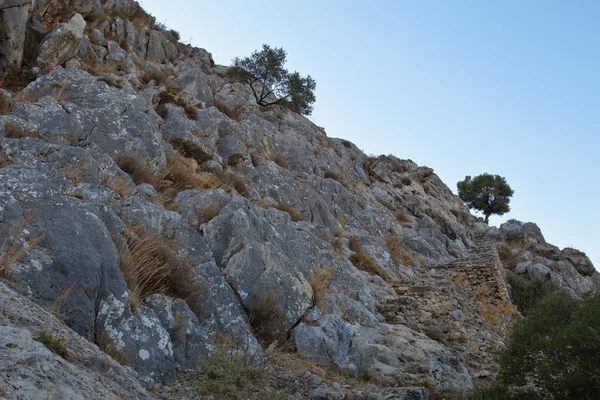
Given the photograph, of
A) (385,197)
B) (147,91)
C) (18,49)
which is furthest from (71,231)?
(385,197)

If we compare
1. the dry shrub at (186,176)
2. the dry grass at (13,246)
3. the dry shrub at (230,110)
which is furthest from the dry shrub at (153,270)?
the dry shrub at (230,110)

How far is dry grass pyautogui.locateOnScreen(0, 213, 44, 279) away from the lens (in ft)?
13.1

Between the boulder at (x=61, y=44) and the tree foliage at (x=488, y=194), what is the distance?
1318 inches

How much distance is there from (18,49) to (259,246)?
6910 mm

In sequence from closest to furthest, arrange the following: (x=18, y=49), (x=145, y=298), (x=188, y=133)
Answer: (x=145, y=298) → (x=18, y=49) → (x=188, y=133)

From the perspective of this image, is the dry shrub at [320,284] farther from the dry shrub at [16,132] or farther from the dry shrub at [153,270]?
the dry shrub at [16,132]

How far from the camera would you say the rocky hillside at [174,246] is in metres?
4.25

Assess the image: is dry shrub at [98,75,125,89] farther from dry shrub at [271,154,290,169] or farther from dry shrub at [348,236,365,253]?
dry shrub at [348,236,365,253]

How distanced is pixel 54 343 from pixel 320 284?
6.01 m

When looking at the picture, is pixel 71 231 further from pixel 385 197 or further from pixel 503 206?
pixel 503 206

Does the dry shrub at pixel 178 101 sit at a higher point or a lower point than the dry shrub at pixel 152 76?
lower

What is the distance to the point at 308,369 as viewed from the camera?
5973mm

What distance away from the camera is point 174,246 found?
6.72 meters

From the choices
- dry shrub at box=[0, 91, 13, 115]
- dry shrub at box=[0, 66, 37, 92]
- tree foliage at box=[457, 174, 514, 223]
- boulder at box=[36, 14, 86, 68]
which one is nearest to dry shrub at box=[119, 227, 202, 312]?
dry shrub at box=[0, 91, 13, 115]
